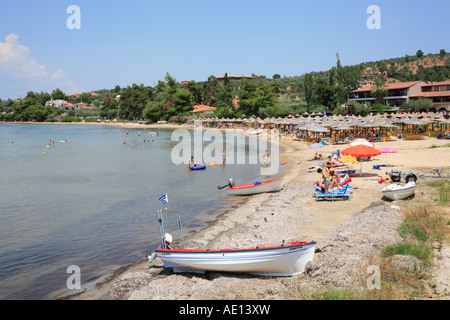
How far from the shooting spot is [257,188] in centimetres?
2031

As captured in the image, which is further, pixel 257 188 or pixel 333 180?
pixel 257 188

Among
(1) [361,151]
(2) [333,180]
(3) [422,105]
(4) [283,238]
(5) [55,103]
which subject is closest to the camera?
(4) [283,238]

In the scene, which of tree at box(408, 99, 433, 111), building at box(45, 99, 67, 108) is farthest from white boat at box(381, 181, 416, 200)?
building at box(45, 99, 67, 108)

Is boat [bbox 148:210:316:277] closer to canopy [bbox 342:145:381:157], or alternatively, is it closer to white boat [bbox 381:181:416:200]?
white boat [bbox 381:181:416:200]

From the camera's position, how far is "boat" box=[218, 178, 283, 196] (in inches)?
786

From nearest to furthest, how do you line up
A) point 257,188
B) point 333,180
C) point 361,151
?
point 333,180
point 361,151
point 257,188

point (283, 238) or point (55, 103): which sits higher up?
point (55, 103)

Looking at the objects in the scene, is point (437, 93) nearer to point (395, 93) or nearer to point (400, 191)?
point (395, 93)

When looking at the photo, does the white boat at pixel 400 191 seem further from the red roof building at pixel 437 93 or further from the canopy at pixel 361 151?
the red roof building at pixel 437 93

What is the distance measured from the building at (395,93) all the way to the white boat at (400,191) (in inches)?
2591

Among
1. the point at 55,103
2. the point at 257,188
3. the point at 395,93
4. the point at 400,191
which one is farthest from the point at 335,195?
the point at 55,103

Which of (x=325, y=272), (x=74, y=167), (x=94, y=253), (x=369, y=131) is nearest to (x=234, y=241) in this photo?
(x=325, y=272)

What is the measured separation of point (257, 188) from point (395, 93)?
219 ft

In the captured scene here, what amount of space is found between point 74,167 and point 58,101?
556ft
